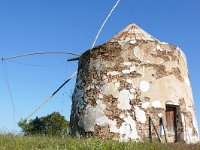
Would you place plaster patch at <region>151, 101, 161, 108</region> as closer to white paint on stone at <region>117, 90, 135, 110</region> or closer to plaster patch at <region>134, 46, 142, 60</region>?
white paint on stone at <region>117, 90, 135, 110</region>

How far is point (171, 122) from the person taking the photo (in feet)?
44.7

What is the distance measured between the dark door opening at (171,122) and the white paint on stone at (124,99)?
1.52 meters

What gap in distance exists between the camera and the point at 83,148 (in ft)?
26.3

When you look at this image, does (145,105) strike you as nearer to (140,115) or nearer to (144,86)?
(140,115)

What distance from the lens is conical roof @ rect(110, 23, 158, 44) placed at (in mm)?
14438

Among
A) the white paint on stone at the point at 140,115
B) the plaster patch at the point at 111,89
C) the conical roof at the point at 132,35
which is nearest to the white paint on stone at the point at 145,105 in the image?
the white paint on stone at the point at 140,115

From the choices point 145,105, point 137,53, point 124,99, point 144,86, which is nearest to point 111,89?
point 124,99

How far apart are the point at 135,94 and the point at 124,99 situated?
410 millimetres

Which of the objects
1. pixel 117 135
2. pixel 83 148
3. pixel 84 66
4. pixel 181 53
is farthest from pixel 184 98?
pixel 83 148

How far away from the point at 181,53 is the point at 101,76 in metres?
3.30

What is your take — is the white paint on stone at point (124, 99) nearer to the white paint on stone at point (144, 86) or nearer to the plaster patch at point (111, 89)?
the plaster patch at point (111, 89)

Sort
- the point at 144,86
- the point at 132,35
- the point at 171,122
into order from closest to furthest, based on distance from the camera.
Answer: the point at 144,86, the point at 171,122, the point at 132,35

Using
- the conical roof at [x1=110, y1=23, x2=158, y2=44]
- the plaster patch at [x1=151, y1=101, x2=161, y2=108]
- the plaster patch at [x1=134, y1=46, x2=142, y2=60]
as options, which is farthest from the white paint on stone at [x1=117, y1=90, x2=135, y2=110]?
the conical roof at [x1=110, y1=23, x2=158, y2=44]

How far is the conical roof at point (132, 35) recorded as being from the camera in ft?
47.4
